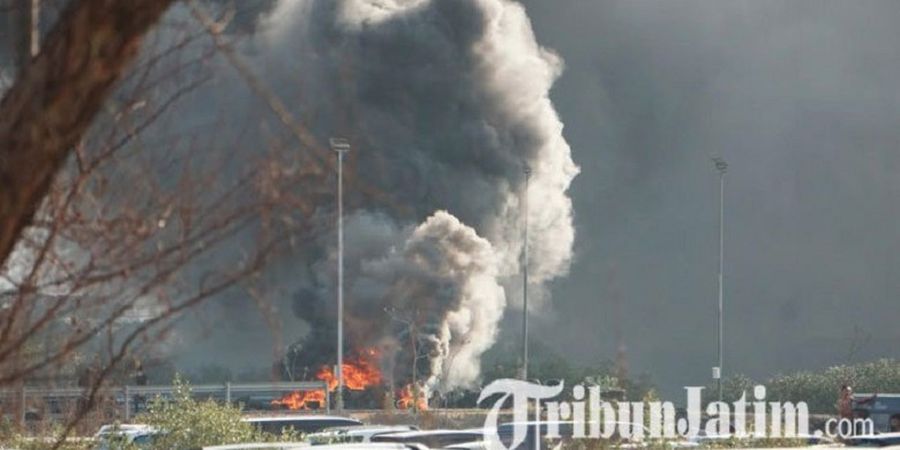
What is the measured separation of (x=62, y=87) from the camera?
3158 mm

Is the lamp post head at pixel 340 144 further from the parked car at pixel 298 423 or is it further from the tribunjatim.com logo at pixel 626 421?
the parked car at pixel 298 423

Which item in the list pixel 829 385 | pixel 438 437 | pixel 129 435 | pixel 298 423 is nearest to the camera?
pixel 129 435

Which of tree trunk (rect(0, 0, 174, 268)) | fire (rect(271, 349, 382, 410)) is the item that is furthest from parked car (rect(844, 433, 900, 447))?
fire (rect(271, 349, 382, 410))

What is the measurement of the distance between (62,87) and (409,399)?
4408 centimetres

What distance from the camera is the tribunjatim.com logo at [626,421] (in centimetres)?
2006

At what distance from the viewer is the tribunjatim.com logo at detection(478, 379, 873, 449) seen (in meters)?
20.1

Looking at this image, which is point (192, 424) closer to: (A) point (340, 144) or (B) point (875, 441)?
(B) point (875, 441)

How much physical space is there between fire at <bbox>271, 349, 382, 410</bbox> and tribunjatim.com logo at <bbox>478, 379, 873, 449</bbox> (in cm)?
790

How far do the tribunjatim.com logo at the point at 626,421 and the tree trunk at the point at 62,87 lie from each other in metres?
15.5

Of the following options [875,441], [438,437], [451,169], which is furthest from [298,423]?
[451,169]

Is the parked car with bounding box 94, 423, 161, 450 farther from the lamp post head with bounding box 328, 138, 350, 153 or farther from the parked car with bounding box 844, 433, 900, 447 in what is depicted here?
the lamp post head with bounding box 328, 138, 350, 153

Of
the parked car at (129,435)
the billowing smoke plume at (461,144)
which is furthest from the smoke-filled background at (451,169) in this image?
the parked car at (129,435)

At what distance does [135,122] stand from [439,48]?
71025 millimetres

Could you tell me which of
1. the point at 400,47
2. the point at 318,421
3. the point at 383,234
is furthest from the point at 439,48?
the point at 318,421
